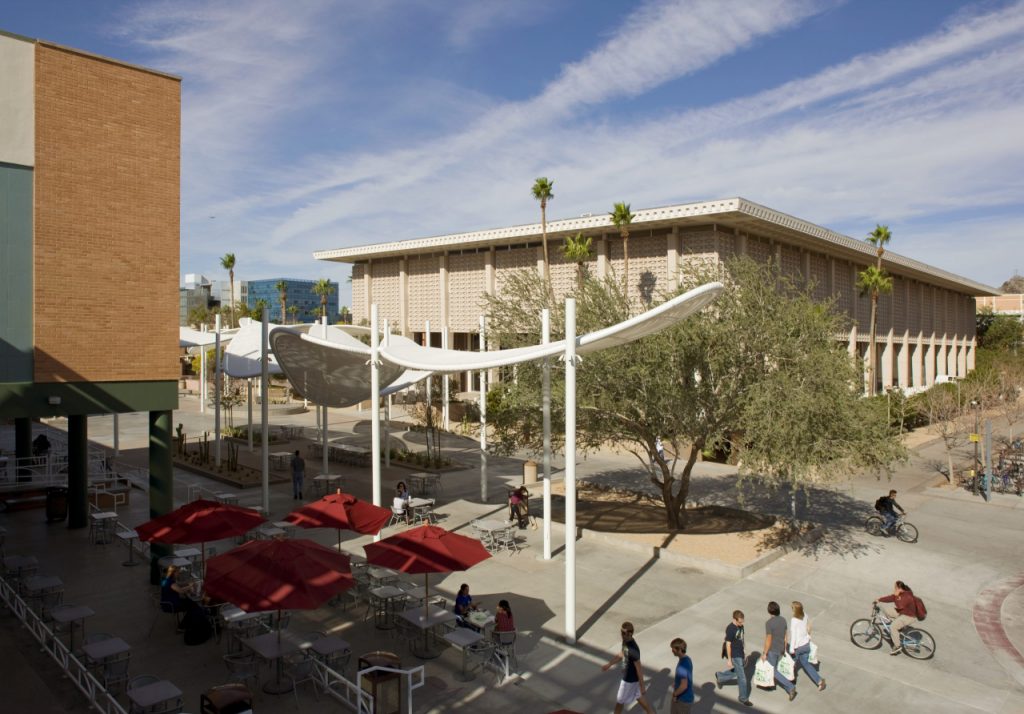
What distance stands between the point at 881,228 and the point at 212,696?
5112 centimetres

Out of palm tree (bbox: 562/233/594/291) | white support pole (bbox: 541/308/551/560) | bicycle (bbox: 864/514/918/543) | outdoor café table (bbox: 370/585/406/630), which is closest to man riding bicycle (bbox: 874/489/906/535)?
bicycle (bbox: 864/514/918/543)

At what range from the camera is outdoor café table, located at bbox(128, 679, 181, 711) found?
834cm

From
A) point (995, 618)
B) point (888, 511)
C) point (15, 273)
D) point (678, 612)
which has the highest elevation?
point (15, 273)

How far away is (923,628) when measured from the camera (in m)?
12.4

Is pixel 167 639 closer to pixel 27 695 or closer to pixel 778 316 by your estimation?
pixel 27 695

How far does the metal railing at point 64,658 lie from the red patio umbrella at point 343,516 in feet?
14.2

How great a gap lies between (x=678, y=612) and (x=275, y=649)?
7.16m

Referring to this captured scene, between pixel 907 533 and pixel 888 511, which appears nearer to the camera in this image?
pixel 907 533

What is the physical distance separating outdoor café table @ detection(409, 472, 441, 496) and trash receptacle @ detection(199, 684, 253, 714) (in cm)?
1501

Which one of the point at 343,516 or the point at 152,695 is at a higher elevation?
the point at 343,516

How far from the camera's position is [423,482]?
23.2 m

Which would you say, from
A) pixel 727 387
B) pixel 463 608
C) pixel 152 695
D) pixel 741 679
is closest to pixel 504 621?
pixel 463 608

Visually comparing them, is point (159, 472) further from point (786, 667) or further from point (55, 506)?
point (786, 667)

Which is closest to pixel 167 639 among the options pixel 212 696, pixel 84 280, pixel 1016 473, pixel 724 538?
pixel 212 696
